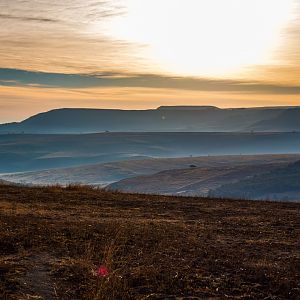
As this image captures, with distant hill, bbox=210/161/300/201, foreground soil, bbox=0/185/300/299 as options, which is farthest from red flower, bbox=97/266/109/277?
distant hill, bbox=210/161/300/201

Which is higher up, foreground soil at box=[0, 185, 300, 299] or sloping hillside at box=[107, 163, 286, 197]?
foreground soil at box=[0, 185, 300, 299]

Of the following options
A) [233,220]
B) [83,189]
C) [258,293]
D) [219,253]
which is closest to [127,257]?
[219,253]

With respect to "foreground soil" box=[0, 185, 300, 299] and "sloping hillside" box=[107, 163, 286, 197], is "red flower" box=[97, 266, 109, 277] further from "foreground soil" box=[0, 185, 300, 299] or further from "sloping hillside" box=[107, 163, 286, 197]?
"sloping hillside" box=[107, 163, 286, 197]

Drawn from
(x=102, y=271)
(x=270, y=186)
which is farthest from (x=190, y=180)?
(x=102, y=271)

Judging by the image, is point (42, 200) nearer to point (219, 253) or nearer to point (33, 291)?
point (219, 253)

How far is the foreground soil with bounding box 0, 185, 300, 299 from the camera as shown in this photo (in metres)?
8.18

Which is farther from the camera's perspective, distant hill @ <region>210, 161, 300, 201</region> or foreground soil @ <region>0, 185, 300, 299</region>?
distant hill @ <region>210, 161, 300, 201</region>

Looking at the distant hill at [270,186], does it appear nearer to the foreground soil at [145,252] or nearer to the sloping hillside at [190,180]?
the sloping hillside at [190,180]

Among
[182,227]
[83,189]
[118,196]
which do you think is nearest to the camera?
[182,227]

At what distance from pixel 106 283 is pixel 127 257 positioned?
204 centimetres

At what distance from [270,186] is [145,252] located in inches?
5390

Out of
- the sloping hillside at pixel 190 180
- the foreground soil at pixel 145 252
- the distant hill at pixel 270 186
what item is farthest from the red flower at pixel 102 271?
the sloping hillside at pixel 190 180

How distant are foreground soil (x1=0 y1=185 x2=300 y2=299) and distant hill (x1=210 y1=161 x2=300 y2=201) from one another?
118 m

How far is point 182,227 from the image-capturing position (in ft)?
44.3
